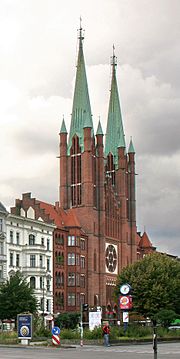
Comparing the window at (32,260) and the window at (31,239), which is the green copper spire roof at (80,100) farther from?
the window at (32,260)

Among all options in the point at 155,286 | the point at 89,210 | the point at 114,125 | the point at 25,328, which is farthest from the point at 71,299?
the point at 25,328

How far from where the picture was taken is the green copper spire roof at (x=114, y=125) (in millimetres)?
150250

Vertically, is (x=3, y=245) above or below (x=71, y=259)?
above

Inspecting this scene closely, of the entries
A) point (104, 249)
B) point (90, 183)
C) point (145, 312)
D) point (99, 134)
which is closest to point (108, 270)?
point (104, 249)

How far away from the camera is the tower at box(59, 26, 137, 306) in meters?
131

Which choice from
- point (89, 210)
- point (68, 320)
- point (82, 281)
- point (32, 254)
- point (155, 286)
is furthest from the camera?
point (89, 210)

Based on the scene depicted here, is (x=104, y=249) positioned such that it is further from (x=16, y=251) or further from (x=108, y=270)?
(x=16, y=251)

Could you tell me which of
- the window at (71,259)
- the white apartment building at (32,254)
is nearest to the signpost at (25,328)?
the white apartment building at (32,254)

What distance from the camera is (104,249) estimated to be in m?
133

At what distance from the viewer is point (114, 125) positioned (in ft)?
502

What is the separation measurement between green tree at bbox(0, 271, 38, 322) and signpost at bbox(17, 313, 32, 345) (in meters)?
30.6

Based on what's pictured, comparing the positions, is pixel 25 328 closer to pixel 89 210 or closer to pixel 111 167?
pixel 89 210

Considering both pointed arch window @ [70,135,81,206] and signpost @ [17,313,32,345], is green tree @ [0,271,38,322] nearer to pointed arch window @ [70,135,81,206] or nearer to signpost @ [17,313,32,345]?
signpost @ [17,313,32,345]

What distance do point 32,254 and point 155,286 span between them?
20781mm
